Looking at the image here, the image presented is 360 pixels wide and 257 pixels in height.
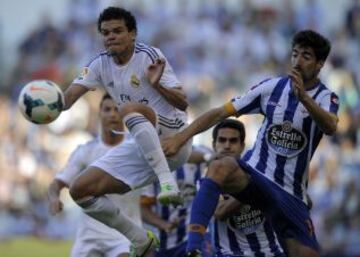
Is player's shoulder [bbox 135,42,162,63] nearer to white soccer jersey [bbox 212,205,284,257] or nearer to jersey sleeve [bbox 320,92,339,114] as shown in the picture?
jersey sleeve [bbox 320,92,339,114]

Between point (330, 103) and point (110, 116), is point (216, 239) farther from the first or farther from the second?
point (110, 116)

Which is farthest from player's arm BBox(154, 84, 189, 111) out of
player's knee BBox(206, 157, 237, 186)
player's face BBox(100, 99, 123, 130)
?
player's face BBox(100, 99, 123, 130)

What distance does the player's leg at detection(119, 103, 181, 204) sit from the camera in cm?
793

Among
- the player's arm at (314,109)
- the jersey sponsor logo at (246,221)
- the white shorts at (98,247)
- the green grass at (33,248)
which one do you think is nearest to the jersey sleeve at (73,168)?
the white shorts at (98,247)

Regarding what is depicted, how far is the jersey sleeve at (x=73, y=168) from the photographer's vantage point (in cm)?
999

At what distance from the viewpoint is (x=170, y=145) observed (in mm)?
7918

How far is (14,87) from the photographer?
20672 millimetres

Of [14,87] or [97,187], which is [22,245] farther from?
[97,187]

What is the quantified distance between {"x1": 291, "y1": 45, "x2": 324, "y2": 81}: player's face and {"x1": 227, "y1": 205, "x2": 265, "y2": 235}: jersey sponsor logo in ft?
4.85

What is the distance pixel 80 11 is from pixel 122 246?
12.5 m

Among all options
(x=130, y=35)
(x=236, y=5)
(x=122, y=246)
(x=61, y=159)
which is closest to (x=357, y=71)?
(x=236, y=5)

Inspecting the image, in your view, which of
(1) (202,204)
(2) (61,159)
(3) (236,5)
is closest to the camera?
(1) (202,204)

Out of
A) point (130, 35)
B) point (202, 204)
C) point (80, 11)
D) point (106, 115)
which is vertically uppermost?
point (80, 11)

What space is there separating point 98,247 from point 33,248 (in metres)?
8.63
